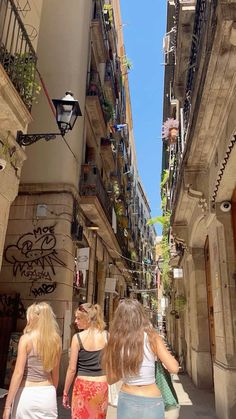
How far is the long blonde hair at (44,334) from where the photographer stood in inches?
127

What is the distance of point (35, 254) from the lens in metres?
8.79

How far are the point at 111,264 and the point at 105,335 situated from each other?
1297 centimetres

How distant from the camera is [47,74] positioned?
33.8 ft

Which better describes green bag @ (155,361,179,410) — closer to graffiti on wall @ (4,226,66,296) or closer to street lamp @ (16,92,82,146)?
street lamp @ (16,92,82,146)

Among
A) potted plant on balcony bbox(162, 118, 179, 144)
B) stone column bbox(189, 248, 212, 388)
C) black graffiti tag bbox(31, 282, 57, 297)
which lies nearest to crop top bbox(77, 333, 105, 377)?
black graffiti tag bbox(31, 282, 57, 297)

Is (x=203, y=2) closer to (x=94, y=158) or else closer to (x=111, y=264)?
(x=94, y=158)

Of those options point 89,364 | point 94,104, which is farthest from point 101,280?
point 89,364

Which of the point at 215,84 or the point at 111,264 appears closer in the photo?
the point at 215,84

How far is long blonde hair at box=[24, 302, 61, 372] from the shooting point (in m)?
3.23

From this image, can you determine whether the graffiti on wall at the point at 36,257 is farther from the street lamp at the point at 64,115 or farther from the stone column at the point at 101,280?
the stone column at the point at 101,280

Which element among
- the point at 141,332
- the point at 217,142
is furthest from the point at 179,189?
the point at 141,332

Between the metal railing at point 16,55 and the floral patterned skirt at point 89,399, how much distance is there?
14.3 feet

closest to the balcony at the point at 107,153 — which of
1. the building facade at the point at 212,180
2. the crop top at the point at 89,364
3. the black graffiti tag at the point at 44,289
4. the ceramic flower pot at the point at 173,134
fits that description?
the ceramic flower pot at the point at 173,134

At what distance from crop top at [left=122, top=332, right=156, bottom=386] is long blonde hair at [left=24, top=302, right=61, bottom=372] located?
0.90 m
